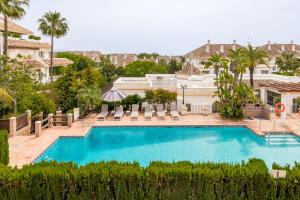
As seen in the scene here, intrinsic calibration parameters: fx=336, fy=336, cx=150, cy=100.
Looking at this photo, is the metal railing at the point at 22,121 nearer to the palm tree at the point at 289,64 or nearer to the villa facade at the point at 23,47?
the villa facade at the point at 23,47

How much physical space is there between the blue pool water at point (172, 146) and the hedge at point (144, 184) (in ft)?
23.5

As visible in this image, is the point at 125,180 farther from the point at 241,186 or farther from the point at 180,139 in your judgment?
the point at 180,139

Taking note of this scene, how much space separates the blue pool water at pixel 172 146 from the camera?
712 inches

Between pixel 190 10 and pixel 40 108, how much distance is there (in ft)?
61.7

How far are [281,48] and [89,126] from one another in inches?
2301

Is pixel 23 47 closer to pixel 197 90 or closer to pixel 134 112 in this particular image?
pixel 134 112

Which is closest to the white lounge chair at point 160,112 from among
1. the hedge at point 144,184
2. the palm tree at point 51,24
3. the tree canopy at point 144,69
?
the palm tree at point 51,24

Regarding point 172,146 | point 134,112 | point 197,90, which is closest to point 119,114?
point 134,112

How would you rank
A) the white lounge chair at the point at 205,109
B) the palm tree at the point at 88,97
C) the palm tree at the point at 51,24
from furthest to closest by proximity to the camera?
the palm tree at the point at 51,24 → the white lounge chair at the point at 205,109 → the palm tree at the point at 88,97

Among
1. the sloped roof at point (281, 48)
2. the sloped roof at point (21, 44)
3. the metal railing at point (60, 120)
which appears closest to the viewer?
the metal railing at point (60, 120)

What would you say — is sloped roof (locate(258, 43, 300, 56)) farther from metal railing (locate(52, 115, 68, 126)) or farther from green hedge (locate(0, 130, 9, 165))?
green hedge (locate(0, 130, 9, 165))

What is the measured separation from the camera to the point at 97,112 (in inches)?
1190

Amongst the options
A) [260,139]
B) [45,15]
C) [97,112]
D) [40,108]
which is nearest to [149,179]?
[260,139]

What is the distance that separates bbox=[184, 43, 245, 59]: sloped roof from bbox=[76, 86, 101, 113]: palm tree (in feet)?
126
